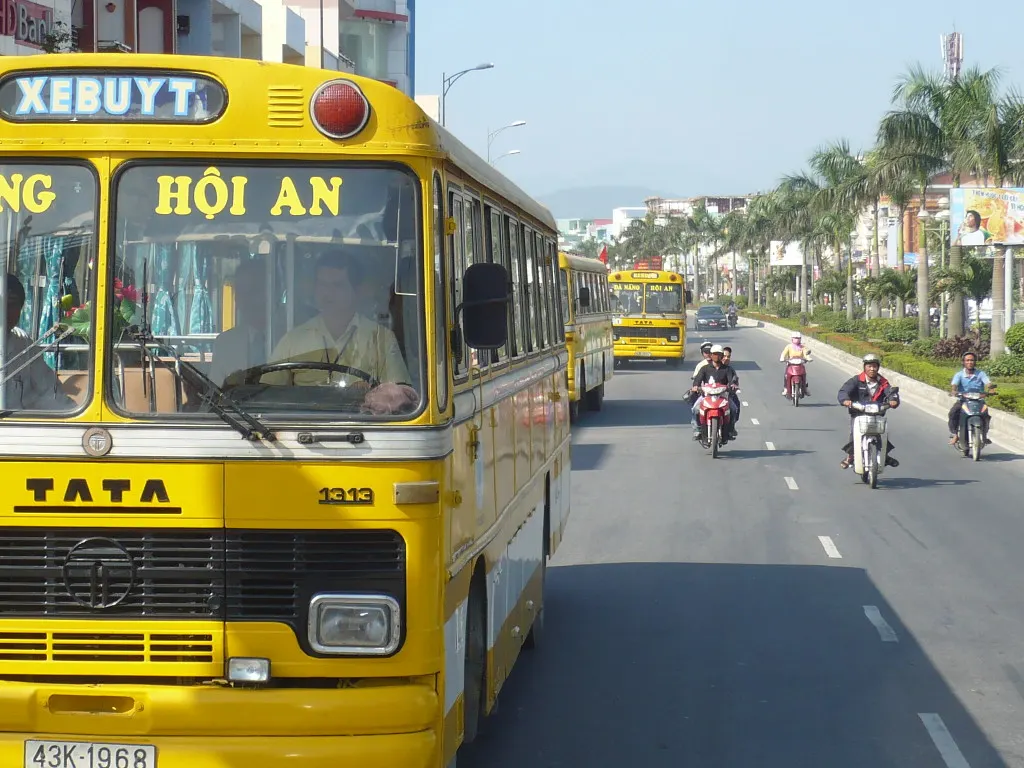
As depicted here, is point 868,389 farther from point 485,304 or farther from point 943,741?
point 485,304

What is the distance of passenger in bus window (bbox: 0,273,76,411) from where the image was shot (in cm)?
523

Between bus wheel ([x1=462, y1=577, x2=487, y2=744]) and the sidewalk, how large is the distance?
18350mm

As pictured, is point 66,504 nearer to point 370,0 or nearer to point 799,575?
point 799,575

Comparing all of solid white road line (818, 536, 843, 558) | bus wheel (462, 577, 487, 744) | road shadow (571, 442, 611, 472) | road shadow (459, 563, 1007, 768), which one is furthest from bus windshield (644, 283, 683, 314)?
bus wheel (462, 577, 487, 744)

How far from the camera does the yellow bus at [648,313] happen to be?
148 feet

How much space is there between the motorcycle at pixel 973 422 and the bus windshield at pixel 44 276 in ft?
61.4

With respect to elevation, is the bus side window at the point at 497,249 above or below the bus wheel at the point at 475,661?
above

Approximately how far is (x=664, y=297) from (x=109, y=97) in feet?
133

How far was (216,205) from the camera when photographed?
530 cm

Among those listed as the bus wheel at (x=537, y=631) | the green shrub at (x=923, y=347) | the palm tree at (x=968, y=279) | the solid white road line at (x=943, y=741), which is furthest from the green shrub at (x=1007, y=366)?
the solid white road line at (x=943, y=741)

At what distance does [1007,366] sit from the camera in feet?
119

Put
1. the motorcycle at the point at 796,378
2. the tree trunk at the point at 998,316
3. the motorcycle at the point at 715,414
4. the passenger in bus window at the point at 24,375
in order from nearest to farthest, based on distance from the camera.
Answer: the passenger in bus window at the point at 24,375 < the motorcycle at the point at 715,414 < the motorcycle at the point at 796,378 < the tree trunk at the point at 998,316

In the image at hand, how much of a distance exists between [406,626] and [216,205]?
159 centimetres

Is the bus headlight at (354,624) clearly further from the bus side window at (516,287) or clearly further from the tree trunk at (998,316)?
the tree trunk at (998,316)
